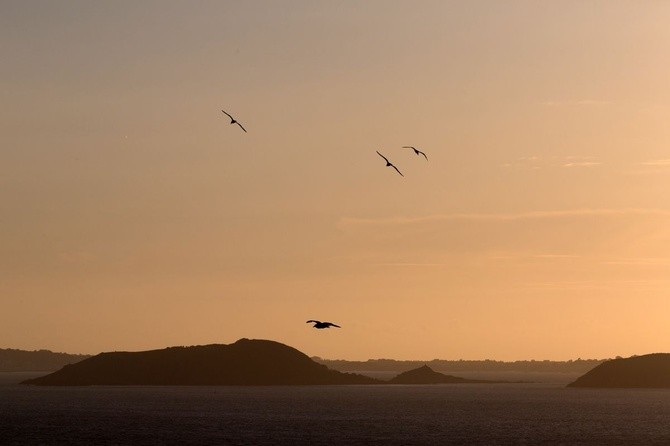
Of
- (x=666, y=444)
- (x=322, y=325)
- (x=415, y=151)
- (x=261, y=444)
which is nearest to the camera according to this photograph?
(x=322, y=325)

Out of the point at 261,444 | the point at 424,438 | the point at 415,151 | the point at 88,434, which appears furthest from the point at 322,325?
the point at 88,434

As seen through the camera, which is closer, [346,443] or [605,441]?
[346,443]

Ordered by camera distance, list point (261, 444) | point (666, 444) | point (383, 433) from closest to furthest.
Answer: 1. point (261, 444)
2. point (666, 444)
3. point (383, 433)

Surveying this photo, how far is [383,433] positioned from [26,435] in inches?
2254

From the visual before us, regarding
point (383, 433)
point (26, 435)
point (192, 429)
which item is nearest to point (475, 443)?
point (383, 433)

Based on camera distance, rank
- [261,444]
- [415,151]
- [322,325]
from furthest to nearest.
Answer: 1. [261,444]
2. [415,151]
3. [322,325]

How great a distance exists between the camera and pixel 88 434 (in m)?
188

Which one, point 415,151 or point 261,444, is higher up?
point 415,151

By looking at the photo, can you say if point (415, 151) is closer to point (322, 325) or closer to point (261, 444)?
point (322, 325)

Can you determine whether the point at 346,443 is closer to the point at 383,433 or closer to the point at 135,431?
the point at 383,433

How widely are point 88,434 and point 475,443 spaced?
6207 cm

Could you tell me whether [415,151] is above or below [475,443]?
above

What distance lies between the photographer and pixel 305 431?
7781 inches

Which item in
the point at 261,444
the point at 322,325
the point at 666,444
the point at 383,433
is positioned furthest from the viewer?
the point at 383,433
